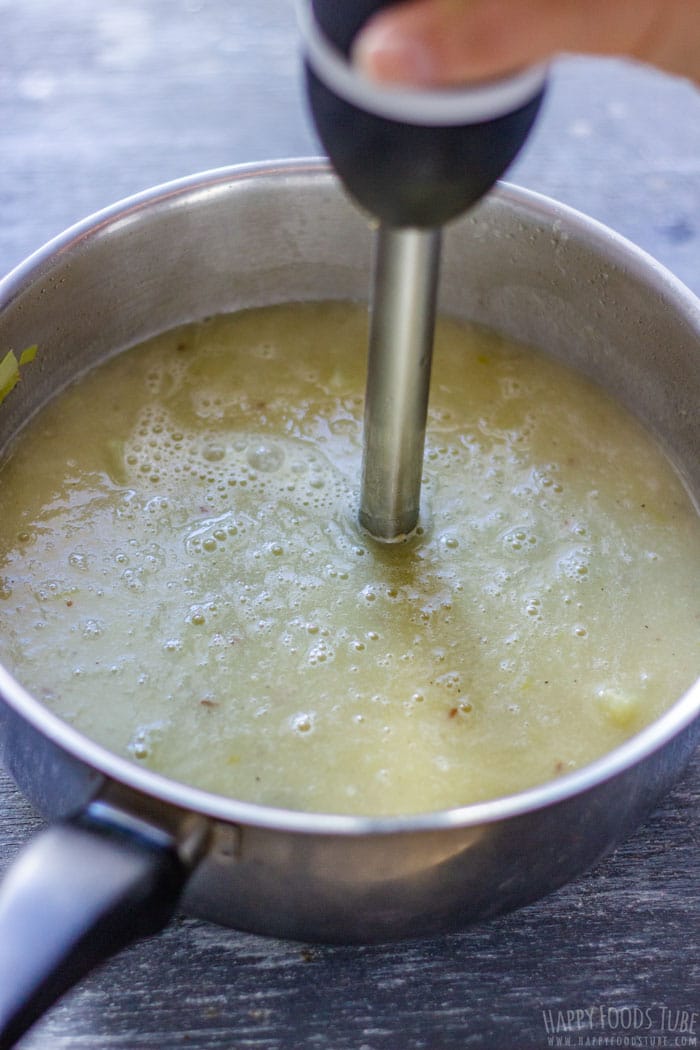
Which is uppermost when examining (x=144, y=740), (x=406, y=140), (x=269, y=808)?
(x=406, y=140)

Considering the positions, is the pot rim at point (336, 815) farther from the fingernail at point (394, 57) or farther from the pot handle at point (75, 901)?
the fingernail at point (394, 57)

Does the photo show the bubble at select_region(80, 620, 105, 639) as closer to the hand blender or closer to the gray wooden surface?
the gray wooden surface

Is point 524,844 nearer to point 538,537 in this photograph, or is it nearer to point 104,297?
point 538,537

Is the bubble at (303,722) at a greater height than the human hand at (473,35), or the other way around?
the human hand at (473,35)

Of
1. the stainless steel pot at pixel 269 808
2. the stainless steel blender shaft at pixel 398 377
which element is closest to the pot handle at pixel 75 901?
the stainless steel pot at pixel 269 808

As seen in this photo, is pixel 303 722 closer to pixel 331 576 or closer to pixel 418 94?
pixel 331 576

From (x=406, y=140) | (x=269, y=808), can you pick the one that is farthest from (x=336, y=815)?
(x=406, y=140)
